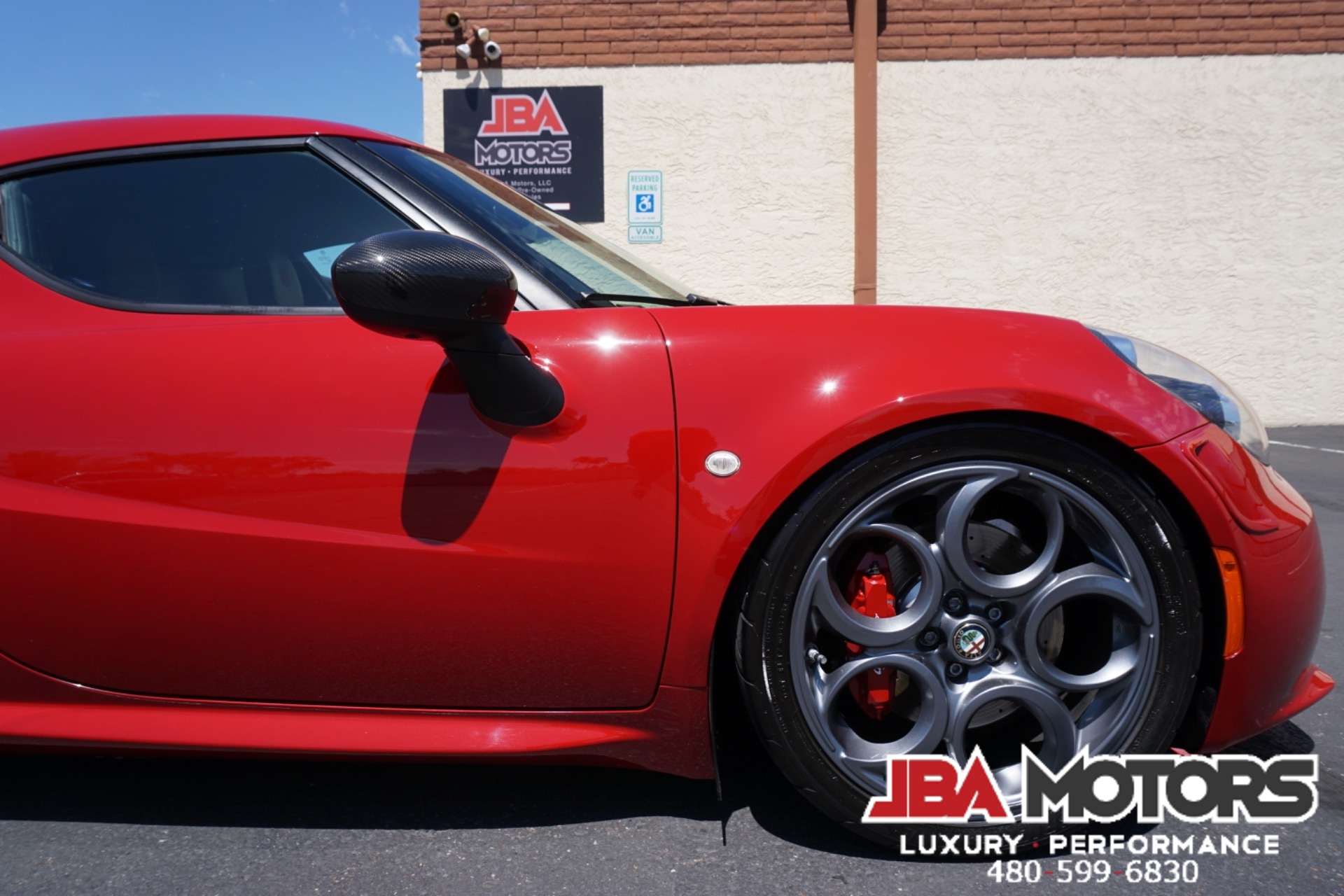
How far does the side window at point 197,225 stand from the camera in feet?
5.31

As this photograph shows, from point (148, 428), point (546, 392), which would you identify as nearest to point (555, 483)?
point (546, 392)

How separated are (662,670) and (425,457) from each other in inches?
20.5

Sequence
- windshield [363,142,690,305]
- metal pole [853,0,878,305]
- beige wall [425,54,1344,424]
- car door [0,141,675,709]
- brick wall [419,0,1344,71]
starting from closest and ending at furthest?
car door [0,141,675,709] → windshield [363,142,690,305] → metal pole [853,0,878,305] → brick wall [419,0,1344,71] → beige wall [425,54,1344,424]

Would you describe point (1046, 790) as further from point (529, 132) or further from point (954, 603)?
point (529, 132)

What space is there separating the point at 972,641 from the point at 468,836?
3.12 feet

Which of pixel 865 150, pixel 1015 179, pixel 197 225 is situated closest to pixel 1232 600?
pixel 197 225

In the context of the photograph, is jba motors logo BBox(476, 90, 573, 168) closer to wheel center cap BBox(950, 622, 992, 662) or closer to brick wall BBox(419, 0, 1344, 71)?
brick wall BBox(419, 0, 1344, 71)

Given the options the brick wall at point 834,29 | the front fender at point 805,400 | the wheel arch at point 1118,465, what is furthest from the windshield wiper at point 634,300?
the brick wall at point 834,29

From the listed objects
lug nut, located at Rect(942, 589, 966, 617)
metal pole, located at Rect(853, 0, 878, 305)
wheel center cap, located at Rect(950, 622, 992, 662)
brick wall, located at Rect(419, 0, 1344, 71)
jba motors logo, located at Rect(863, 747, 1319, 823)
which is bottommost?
jba motors logo, located at Rect(863, 747, 1319, 823)

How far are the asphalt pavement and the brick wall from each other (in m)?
8.50

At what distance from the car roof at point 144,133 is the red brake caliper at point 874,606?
125cm

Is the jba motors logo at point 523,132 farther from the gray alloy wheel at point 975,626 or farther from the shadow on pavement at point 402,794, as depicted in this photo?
the gray alloy wheel at point 975,626

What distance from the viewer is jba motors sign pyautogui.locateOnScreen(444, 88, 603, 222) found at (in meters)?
9.11

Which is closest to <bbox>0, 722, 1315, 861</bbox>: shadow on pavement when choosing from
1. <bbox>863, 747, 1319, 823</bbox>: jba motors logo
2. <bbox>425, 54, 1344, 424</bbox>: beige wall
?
<bbox>863, 747, 1319, 823</bbox>: jba motors logo
